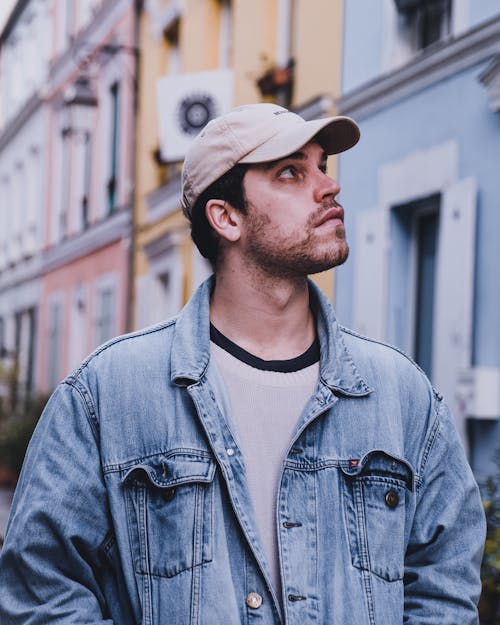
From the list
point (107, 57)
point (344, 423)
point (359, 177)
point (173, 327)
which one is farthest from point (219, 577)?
point (107, 57)

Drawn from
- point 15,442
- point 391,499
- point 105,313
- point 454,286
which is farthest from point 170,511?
point 105,313

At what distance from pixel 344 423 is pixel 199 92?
10.2 meters

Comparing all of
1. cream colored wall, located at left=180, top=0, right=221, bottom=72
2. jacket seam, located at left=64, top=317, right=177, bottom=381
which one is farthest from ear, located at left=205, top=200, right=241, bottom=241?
cream colored wall, located at left=180, top=0, right=221, bottom=72

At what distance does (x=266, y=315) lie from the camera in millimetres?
2740

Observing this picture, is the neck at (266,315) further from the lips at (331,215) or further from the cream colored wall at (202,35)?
the cream colored wall at (202,35)

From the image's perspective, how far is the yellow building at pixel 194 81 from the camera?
10758 mm

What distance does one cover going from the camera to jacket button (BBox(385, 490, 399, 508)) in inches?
102

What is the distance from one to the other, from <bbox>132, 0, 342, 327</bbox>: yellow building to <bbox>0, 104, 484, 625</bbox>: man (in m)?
7.47

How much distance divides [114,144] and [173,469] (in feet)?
54.0

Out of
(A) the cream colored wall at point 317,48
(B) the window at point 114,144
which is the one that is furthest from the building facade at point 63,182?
(A) the cream colored wall at point 317,48

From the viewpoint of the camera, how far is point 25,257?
1008 inches

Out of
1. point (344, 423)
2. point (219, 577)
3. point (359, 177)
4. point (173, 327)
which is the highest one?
point (359, 177)

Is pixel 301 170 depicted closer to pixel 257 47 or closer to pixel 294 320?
pixel 294 320

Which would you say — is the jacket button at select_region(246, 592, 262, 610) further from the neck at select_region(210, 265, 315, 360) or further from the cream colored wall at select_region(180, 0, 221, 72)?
the cream colored wall at select_region(180, 0, 221, 72)
